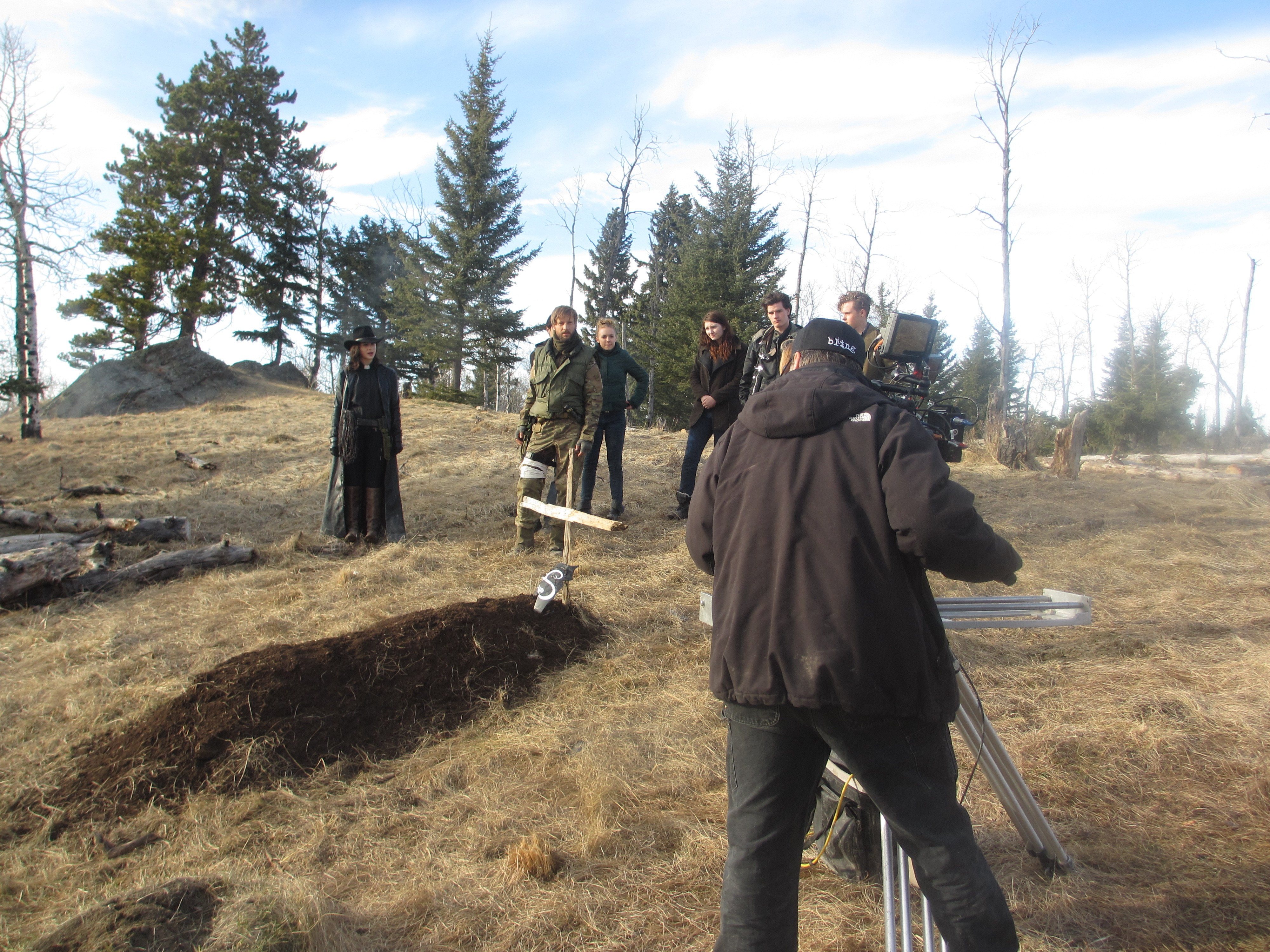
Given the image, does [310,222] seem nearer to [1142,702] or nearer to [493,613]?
[493,613]

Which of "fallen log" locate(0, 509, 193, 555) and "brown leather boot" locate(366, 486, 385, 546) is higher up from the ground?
"brown leather boot" locate(366, 486, 385, 546)

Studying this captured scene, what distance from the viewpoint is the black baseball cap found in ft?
6.36

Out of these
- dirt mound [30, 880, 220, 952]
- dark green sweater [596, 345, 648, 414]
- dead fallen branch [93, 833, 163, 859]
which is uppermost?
dark green sweater [596, 345, 648, 414]

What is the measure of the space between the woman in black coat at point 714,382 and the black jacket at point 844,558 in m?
4.97

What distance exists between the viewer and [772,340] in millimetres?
5746

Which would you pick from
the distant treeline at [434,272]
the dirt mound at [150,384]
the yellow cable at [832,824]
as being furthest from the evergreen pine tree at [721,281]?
the yellow cable at [832,824]

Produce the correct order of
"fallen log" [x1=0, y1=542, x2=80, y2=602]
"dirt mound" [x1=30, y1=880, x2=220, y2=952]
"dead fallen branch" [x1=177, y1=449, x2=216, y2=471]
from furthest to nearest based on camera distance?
"dead fallen branch" [x1=177, y1=449, x2=216, y2=471] < "fallen log" [x1=0, y1=542, x2=80, y2=602] < "dirt mound" [x1=30, y1=880, x2=220, y2=952]

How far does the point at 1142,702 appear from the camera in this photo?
12.2 feet

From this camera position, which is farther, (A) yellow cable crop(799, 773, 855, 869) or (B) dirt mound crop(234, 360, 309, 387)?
(B) dirt mound crop(234, 360, 309, 387)

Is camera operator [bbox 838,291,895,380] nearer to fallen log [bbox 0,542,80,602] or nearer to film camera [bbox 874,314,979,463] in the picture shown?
film camera [bbox 874,314,979,463]

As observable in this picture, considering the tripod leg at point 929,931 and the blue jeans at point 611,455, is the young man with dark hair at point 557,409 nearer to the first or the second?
the blue jeans at point 611,455

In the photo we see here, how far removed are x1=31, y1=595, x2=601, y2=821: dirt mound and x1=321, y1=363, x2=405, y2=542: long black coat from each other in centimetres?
279

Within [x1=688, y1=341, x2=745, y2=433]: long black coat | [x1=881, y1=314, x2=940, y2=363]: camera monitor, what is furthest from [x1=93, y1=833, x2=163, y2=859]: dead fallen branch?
[x1=688, y1=341, x2=745, y2=433]: long black coat

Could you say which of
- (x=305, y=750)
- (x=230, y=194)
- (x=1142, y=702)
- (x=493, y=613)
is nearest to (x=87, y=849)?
(x=305, y=750)
